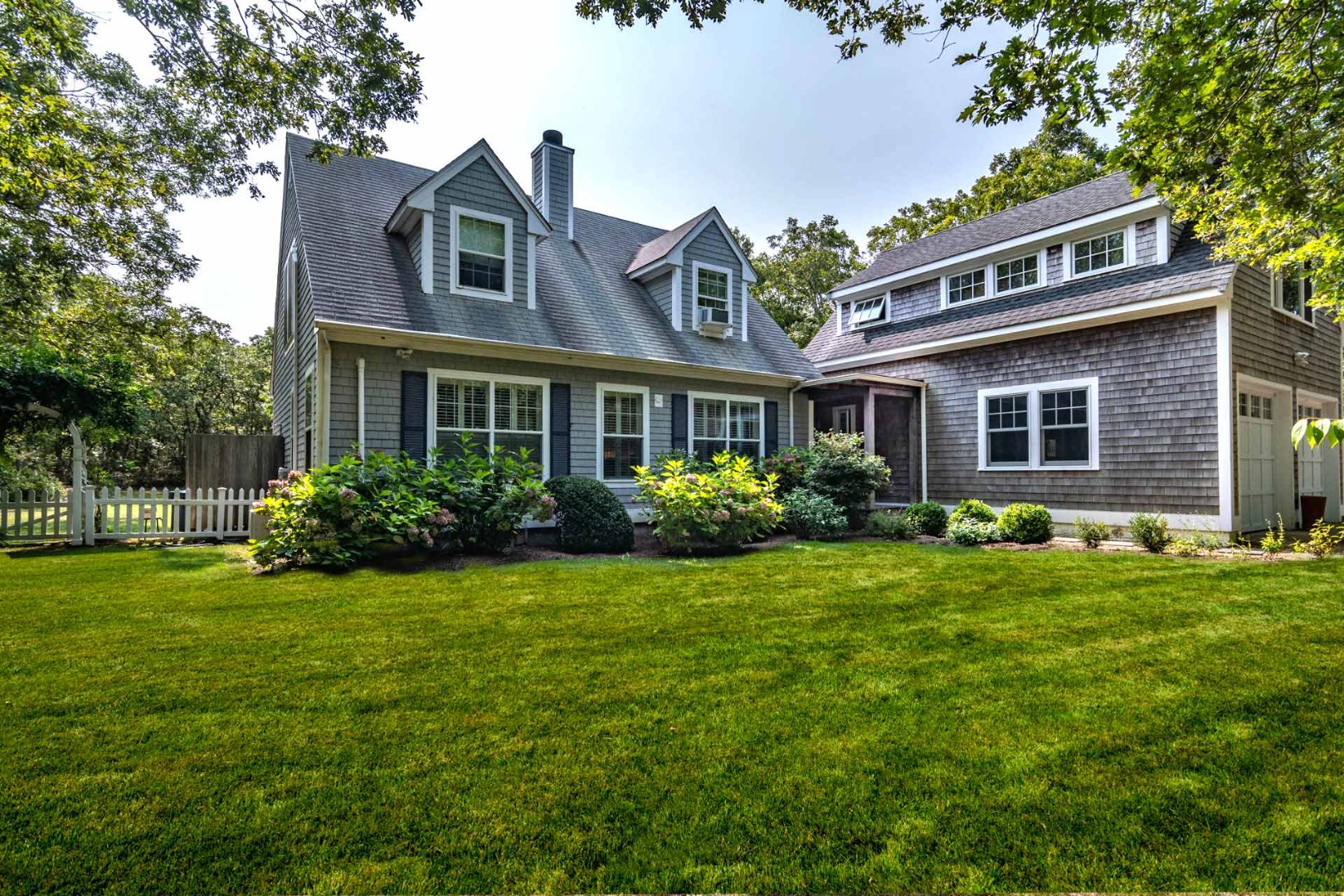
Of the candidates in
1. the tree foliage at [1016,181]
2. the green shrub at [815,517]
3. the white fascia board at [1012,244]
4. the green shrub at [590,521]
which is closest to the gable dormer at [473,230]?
the green shrub at [590,521]

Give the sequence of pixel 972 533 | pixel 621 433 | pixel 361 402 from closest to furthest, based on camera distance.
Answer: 1. pixel 361 402
2. pixel 972 533
3. pixel 621 433

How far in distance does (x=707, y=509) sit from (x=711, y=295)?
585 centimetres

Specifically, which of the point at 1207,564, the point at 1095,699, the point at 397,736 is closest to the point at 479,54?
the point at 397,736

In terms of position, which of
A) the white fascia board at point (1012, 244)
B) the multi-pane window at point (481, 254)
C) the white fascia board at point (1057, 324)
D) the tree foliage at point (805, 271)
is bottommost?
the white fascia board at point (1057, 324)

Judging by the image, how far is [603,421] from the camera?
1073 centimetres

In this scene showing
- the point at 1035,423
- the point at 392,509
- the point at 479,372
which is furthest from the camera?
the point at 1035,423

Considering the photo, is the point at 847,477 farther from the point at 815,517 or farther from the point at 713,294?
the point at 713,294

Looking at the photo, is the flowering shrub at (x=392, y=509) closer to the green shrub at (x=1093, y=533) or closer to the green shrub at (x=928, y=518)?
the green shrub at (x=928, y=518)

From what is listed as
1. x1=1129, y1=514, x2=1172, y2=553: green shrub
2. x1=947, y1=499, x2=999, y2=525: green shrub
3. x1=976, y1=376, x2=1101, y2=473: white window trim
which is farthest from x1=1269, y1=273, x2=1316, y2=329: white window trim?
x1=947, y1=499, x2=999, y2=525: green shrub

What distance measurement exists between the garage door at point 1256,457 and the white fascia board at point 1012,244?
3406mm

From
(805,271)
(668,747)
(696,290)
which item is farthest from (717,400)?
(805,271)

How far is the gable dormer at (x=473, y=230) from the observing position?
31.8 feet

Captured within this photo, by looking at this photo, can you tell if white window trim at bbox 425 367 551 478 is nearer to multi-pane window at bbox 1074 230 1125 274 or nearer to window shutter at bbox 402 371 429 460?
window shutter at bbox 402 371 429 460

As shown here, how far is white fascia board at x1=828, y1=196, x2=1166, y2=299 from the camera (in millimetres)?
10133
